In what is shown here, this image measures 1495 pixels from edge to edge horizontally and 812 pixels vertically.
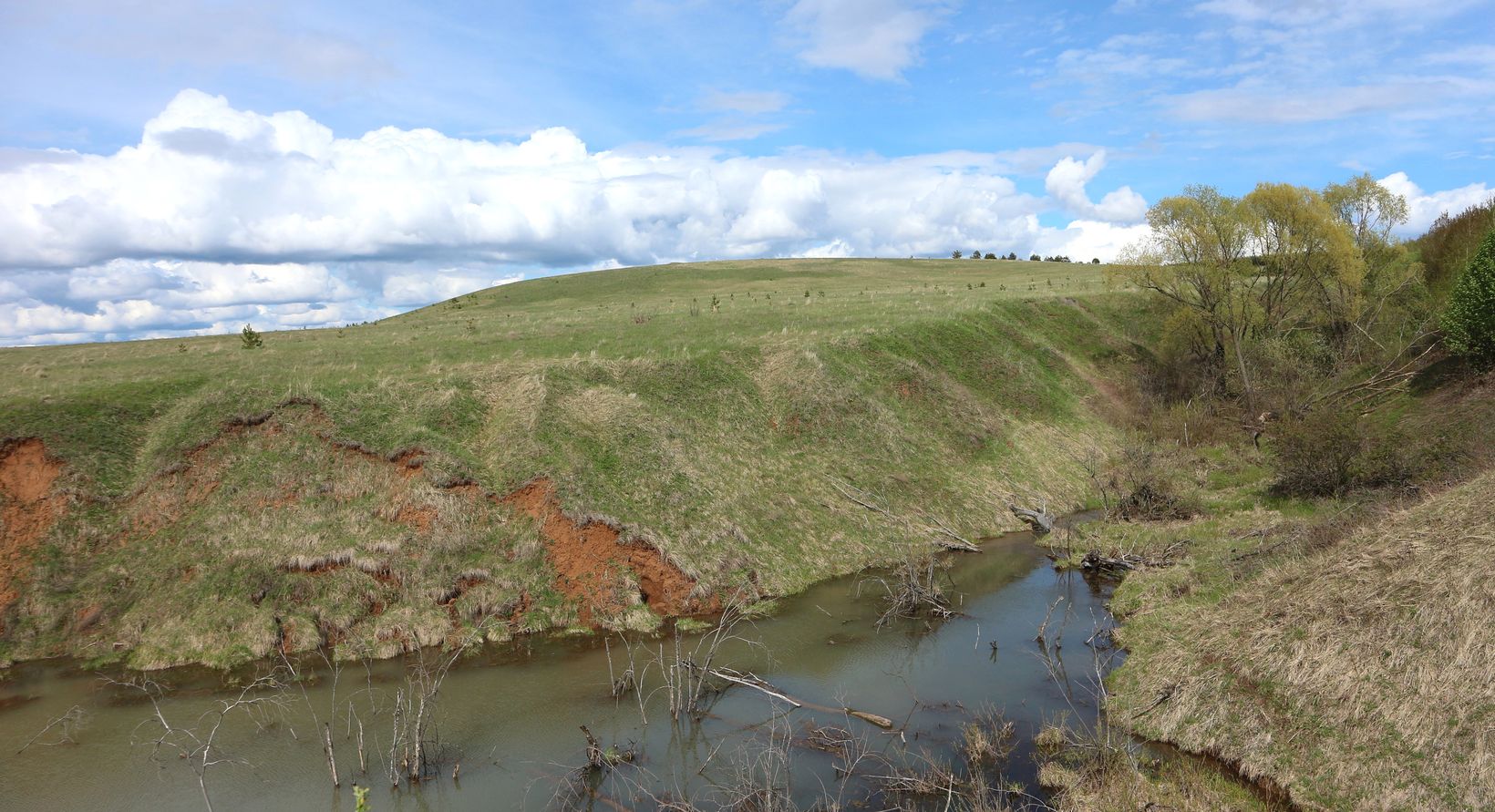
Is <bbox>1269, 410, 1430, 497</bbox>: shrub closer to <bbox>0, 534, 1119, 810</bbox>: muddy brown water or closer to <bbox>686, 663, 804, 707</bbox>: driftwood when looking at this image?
<bbox>0, 534, 1119, 810</bbox>: muddy brown water

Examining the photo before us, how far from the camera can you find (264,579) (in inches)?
939

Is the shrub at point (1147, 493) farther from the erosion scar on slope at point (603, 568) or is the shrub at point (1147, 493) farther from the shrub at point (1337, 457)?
the erosion scar on slope at point (603, 568)

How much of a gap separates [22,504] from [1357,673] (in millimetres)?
35833

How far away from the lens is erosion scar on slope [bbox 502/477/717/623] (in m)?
25.6

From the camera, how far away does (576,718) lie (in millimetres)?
19000

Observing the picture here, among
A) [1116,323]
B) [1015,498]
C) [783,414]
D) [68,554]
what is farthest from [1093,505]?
[68,554]

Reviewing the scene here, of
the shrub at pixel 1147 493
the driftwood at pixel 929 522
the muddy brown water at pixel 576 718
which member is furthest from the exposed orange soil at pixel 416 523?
the shrub at pixel 1147 493

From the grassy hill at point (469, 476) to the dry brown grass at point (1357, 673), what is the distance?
12100 mm

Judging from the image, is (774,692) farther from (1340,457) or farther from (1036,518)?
(1340,457)

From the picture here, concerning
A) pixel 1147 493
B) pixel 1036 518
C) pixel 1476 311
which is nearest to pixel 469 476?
pixel 1036 518

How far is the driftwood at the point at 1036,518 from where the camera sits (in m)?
33.9

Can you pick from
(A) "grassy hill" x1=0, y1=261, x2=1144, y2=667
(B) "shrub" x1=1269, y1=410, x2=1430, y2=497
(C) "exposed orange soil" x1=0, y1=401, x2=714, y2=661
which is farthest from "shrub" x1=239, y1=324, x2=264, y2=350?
(B) "shrub" x1=1269, y1=410, x2=1430, y2=497

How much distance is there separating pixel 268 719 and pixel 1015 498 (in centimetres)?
3076

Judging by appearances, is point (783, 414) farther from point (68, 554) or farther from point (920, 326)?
point (68, 554)
